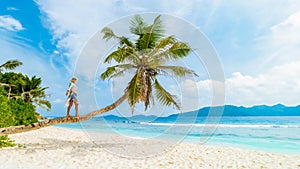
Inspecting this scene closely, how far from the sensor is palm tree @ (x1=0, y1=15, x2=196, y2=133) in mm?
9133

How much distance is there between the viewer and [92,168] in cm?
738

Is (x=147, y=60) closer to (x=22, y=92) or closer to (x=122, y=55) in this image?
(x=122, y=55)

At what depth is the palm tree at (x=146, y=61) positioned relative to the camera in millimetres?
9133

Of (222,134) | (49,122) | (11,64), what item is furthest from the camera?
(222,134)

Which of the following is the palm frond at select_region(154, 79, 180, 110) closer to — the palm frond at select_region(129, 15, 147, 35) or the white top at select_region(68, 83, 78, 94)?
the palm frond at select_region(129, 15, 147, 35)

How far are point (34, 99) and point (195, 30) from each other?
82.4ft

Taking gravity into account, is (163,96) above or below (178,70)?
below

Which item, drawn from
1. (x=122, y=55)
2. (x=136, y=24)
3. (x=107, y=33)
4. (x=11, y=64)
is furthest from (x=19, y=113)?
(x=11, y=64)

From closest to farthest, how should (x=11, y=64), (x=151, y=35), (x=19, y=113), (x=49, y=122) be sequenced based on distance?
(x=49, y=122) < (x=151, y=35) < (x=19, y=113) < (x=11, y=64)

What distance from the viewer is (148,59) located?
32.3ft

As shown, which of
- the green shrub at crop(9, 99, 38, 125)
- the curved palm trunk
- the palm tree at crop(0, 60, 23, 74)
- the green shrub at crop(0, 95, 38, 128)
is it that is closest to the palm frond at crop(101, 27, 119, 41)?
the curved palm trunk

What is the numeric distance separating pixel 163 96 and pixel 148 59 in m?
1.56

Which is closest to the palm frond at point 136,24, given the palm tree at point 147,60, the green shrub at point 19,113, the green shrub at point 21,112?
the palm tree at point 147,60

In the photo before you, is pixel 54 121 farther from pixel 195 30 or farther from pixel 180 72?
pixel 195 30
